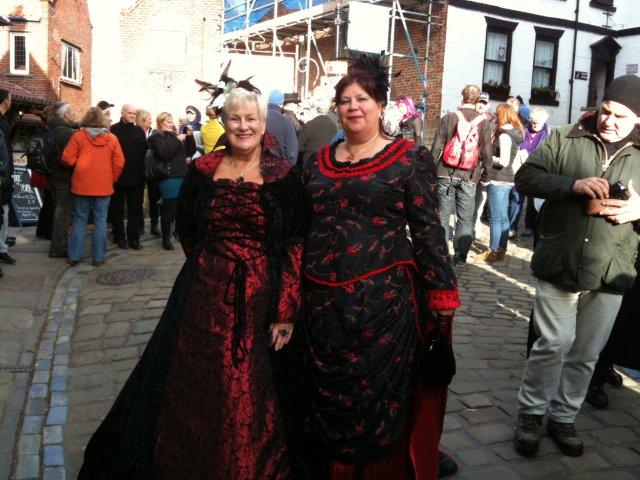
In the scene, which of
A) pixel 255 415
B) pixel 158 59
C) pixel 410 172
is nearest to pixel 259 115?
pixel 410 172

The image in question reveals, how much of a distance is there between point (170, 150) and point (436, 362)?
6967 millimetres

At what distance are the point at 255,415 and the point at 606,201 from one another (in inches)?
79.6

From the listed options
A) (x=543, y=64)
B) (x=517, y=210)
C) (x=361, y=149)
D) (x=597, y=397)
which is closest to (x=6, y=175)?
(x=361, y=149)

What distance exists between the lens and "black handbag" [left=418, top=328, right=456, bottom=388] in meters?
3.04

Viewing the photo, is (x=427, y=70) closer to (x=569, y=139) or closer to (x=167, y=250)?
(x=167, y=250)

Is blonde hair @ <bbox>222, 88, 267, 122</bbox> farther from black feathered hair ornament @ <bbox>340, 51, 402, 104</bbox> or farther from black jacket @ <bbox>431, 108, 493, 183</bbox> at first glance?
black jacket @ <bbox>431, 108, 493, 183</bbox>

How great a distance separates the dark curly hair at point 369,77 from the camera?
3123 millimetres

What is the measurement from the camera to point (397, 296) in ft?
9.96

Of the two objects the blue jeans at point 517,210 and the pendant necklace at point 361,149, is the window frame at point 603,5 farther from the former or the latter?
the pendant necklace at point 361,149

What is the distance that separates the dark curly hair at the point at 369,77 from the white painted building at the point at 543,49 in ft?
51.1

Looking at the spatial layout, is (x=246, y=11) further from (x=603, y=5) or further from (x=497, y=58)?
(x=603, y=5)

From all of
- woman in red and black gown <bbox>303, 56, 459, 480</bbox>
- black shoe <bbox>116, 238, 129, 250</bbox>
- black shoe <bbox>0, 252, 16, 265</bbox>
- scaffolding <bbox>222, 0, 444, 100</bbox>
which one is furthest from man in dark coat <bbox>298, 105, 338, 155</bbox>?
scaffolding <bbox>222, 0, 444, 100</bbox>

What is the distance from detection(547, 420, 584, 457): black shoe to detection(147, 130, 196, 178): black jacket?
21.9 feet

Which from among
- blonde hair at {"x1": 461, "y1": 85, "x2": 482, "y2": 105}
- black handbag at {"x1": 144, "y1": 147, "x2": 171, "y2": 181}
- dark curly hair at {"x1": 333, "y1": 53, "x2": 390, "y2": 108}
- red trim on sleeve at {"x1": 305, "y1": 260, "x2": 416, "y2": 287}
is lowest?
red trim on sleeve at {"x1": 305, "y1": 260, "x2": 416, "y2": 287}
